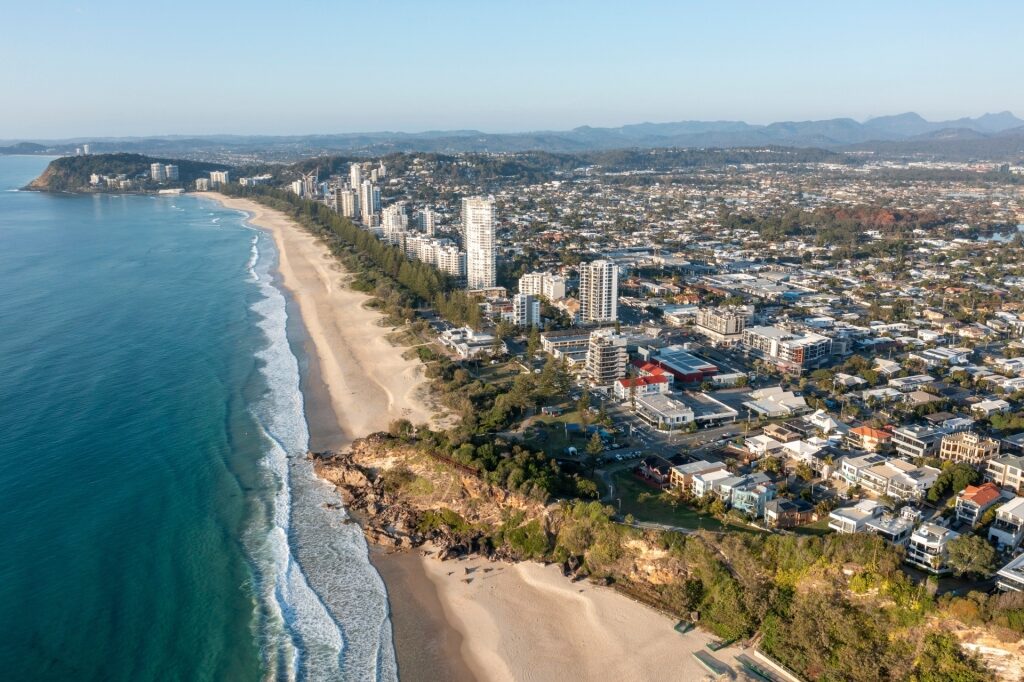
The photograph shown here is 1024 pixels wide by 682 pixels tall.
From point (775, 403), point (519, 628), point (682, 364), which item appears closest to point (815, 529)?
point (519, 628)

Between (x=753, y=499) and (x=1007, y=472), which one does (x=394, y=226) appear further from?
(x=1007, y=472)

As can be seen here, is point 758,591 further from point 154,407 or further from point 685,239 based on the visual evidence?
point 685,239

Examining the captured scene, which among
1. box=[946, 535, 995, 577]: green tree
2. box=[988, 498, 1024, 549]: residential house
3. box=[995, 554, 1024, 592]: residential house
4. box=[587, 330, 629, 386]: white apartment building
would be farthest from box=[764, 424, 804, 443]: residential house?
box=[995, 554, 1024, 592]: residential house

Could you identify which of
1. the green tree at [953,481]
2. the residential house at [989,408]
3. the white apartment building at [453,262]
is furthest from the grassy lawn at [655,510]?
the white apartment building at [453,262]

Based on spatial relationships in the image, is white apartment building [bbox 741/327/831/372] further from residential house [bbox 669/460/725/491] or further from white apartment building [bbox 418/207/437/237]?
white apartment building [bbox 418/207/437/237]

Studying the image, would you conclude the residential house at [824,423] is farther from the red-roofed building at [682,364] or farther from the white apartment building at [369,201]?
the white apartment building at [369,201]

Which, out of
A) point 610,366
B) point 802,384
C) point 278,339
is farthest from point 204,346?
point 802,384

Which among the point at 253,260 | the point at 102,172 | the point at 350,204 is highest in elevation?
the point at 102,172
